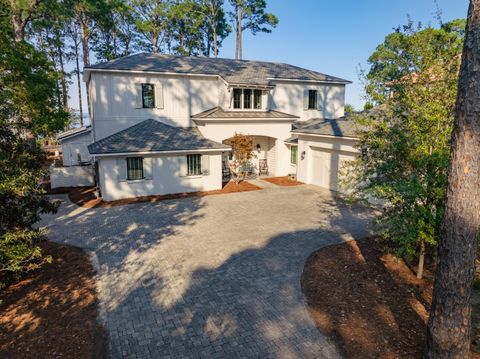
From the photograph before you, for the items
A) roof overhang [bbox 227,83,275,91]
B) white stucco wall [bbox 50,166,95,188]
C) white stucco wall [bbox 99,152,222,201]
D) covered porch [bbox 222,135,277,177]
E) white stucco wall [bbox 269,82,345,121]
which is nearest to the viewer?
white stucco wall [bbox 99,152,222,201]

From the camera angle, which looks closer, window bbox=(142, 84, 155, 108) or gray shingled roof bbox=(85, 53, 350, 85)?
window bbox=(142, 84, 155, 108)

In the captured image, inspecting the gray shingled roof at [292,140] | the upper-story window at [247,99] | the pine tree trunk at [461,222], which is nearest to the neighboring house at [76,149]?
the upper-story window at [247,99]

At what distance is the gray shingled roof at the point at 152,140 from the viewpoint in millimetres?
16422

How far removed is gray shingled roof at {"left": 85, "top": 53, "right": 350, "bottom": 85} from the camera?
792 inches

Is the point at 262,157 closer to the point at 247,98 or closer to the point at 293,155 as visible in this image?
the point at 293,155

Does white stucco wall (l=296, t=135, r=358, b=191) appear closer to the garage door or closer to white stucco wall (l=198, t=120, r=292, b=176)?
the garage door

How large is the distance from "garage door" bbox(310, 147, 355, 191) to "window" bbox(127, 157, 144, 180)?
10399mm

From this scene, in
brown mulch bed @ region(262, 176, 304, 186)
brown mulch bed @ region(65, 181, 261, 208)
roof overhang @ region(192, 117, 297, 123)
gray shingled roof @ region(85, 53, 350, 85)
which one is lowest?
brown mulch bed @ region(65, 181, 261, 208)

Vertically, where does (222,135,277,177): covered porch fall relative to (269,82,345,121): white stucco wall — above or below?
below

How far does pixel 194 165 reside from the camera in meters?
18.3

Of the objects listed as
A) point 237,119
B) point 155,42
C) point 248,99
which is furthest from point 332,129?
point 155,42

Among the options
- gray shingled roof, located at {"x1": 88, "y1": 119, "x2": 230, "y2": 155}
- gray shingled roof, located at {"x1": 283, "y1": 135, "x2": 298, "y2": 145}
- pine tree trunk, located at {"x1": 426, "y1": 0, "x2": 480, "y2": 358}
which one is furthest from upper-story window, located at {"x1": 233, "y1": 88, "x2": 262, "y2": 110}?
pine tree trunk, located at {"x1": 426, "y1": 0, "x2": 480, "y2": 358}

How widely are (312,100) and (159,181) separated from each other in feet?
46.7

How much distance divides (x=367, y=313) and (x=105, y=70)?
18.3 metres
